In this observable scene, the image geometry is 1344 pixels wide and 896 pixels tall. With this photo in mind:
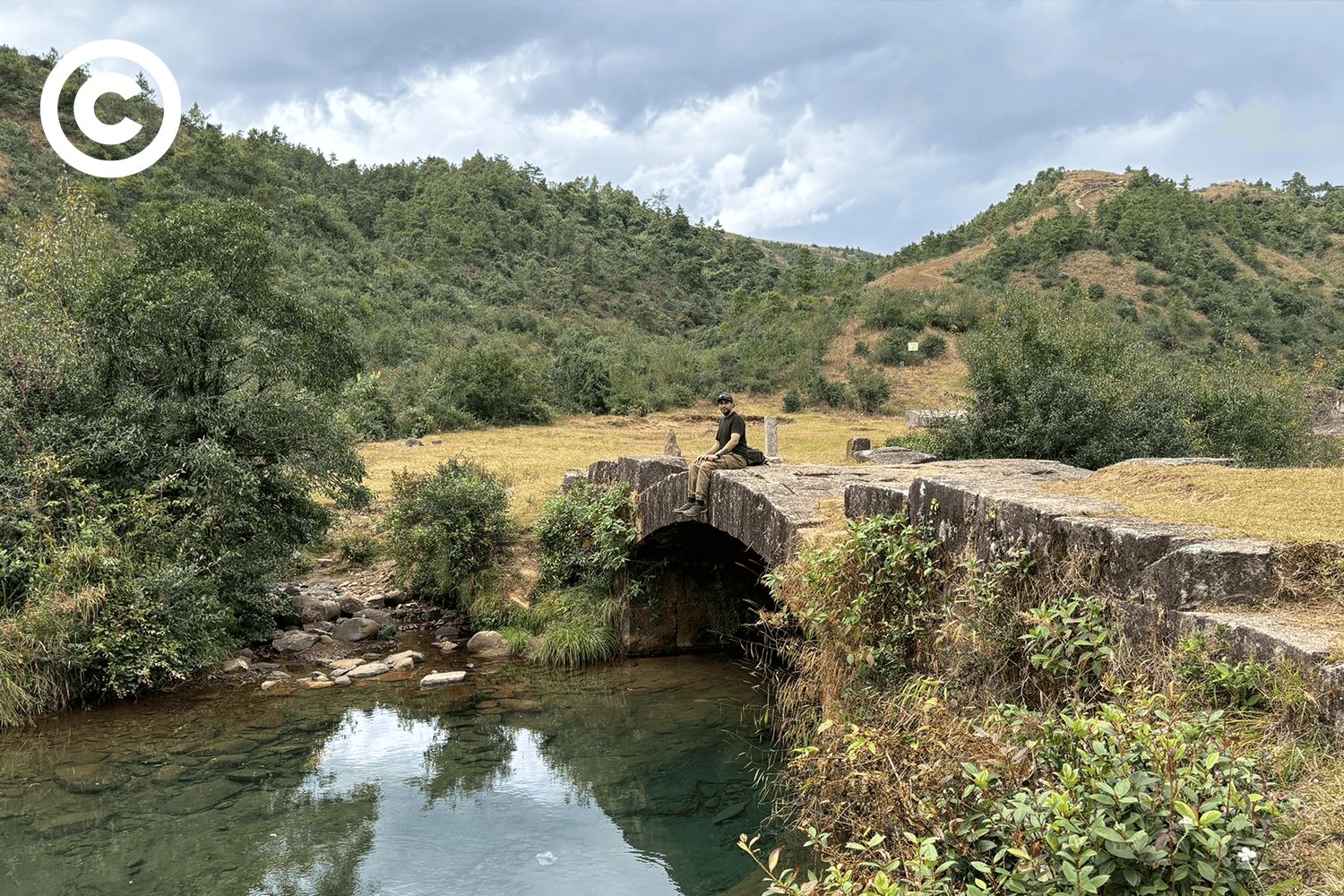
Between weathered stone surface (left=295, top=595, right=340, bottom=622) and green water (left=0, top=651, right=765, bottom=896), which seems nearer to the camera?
green water (left=0, top=651, right=765, bottom=896)

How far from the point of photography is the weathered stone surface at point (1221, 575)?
464cm

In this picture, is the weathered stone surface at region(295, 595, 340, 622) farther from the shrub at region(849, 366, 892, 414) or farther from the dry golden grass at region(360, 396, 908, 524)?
the shrub at region(849, 366, 892, 414)

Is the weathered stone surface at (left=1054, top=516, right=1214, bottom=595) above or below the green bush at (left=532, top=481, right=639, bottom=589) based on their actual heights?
above

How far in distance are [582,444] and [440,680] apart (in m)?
16.4

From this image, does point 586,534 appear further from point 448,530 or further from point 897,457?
point 897,457

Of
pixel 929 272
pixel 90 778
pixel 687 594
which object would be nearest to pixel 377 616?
pixel 687 594

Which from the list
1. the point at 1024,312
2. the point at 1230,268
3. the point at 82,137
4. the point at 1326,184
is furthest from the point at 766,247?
the point at 1024,312

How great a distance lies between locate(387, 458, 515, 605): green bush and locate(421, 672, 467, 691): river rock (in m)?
2.70

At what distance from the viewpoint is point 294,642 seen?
46.0ft

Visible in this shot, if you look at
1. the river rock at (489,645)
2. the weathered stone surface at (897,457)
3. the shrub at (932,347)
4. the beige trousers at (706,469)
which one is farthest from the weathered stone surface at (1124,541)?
the shrub at (932,347)

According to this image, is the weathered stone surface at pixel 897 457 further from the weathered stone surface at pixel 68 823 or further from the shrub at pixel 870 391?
the shrub at pixel 870 391

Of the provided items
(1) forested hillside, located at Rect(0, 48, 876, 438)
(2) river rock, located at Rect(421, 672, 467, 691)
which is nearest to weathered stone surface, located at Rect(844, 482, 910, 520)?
(2) river rock, located at Rect(421, 672, 467, 691)

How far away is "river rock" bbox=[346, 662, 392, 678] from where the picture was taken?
12875 millimetres

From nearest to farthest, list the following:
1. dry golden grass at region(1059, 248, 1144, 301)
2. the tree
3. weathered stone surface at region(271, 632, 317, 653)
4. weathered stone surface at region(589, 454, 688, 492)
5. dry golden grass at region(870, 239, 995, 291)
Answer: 1. the tree
2. weathered stone surface at region(589, 454, 688, 492)
3. weathered stone surface at region(271, 632, 317, 653)
4. dry golden grass at region(1059, 248, 1144, 301)
5. dry golden grass at region(870, 239, 995, 291)
